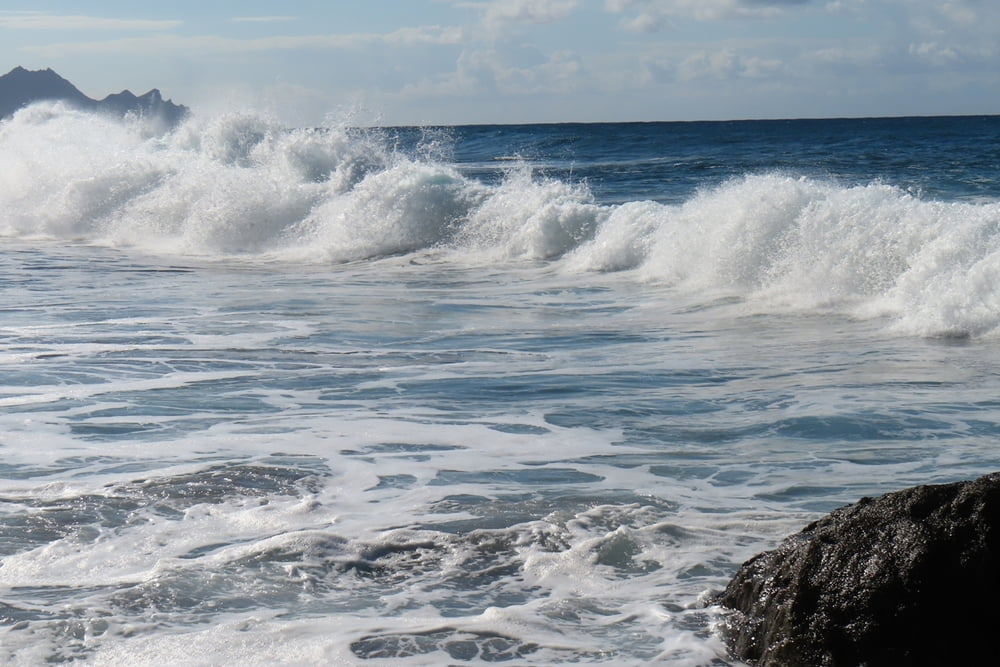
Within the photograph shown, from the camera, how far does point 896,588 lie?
2.99 m

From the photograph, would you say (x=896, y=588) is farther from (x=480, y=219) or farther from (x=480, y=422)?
(x=480, y=219)

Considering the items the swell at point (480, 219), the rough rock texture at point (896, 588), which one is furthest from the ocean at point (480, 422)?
the rough rock texture at point (896, 588)

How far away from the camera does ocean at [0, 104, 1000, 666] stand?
371 cm

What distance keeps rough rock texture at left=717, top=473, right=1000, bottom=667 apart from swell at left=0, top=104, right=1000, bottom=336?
6262 millimetres

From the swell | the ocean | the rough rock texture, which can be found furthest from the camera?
the swell

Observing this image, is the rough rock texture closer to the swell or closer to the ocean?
the ocean

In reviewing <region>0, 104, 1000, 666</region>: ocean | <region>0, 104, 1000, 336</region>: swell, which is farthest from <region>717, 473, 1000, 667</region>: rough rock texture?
<region>0, 104, 1000, 336</region>: swell

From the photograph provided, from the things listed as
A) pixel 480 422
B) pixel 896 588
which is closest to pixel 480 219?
pixel 480 422

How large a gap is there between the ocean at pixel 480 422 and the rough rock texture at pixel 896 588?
32 cm

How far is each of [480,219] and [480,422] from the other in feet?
38.4

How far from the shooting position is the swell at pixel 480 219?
35.4ft

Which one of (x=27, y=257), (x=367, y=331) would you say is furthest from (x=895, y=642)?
(x=27, y=257)

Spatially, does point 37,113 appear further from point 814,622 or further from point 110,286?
point 814,622

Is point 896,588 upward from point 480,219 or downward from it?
downward
